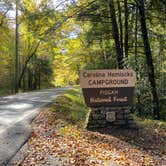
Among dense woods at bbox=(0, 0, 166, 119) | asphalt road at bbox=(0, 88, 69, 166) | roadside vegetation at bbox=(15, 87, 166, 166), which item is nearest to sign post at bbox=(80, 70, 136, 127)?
roadside vegetation at bbox=(15, 87, 166, 166)

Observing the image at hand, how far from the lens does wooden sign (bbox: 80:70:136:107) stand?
29.2 feet

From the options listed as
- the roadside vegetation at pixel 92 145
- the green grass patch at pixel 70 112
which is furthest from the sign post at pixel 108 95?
the green grass patch at pixel 70 112

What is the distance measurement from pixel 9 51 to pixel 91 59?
1650 cm

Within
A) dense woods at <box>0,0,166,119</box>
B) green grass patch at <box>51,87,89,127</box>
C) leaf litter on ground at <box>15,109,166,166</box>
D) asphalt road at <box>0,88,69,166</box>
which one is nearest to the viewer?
leaf litter on ground at <box>15,109,166,166</box>

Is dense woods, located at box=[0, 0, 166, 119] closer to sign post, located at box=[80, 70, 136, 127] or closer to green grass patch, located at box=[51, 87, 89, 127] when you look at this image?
green grass patch, located at box=[51, 87, 89, 127]

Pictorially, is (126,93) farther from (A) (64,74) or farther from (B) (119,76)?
(A) (64,74)

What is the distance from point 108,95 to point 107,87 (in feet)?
0.86

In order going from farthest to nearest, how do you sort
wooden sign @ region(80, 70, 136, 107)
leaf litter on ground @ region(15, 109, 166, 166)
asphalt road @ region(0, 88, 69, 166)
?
wooden sign @ region(80, 70, 136, 107) → asphalt road @ region(0, 88, 69, 166) → leaf litter on ground @ region(15, 109, 166, 166)

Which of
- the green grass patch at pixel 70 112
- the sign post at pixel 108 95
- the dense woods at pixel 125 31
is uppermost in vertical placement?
the dense woods at pixel 125 31

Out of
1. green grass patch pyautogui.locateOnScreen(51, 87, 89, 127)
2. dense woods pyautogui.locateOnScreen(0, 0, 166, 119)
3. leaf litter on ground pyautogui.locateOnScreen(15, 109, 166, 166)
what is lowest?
leaf litter on ground pyautogui.locateOnScreen(15, 109, 166, 166)

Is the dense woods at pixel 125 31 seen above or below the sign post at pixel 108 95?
above

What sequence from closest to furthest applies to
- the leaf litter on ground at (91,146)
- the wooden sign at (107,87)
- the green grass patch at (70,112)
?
1. the leaf litter on ground at (91,146)
2. the wooden sign at (107,87)
3. the green grass patch at (70,112)

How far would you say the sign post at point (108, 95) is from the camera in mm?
8930

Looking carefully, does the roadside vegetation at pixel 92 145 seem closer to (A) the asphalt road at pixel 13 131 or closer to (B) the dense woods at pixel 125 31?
(A) the asphalt road at pixel 13 131
